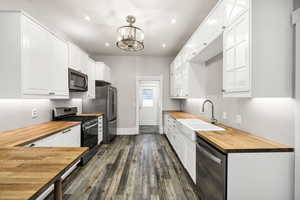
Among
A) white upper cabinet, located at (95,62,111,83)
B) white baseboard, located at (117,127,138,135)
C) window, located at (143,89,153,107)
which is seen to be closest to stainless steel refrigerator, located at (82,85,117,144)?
white upper cabinet, located at (95,62,111,83)

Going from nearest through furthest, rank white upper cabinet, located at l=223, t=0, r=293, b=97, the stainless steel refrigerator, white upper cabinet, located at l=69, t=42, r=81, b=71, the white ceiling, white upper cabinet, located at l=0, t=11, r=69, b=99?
1. white upper cabinet, located at l=223, t=0, r=293, b=97
2. white upper cabinet, located at l=0, t=11, r=69, b=99
3. the white ceiling
4. white upper cabinet, located at l=69, t=42, r=81, b=71
5. the stainless steel refrigerator

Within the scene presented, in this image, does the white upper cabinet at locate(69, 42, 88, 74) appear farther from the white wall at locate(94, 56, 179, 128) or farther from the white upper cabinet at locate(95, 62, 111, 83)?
the white wall at locate(94, 56, 179, 128)

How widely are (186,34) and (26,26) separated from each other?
3.07 metres

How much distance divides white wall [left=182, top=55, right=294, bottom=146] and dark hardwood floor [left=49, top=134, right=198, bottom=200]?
1.20 metres

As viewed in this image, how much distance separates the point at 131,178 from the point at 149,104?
18.3ft

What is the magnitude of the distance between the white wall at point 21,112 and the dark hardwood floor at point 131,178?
3.80 feet

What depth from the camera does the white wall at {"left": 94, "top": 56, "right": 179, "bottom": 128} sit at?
17.3 ft

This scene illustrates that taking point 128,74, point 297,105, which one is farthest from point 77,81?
point 297,105

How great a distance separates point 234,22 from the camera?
5.03 ft

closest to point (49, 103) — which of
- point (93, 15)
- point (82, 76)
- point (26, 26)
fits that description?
point (82, 76)

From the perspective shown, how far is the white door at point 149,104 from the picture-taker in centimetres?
772

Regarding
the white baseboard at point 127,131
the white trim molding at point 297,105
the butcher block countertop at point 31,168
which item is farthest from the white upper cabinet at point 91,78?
the white trim molding at point 297,105

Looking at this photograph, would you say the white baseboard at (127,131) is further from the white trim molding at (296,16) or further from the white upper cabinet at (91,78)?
the white trim molding at (296,16)

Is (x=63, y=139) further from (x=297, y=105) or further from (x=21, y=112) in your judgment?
(x=297, y=105)
